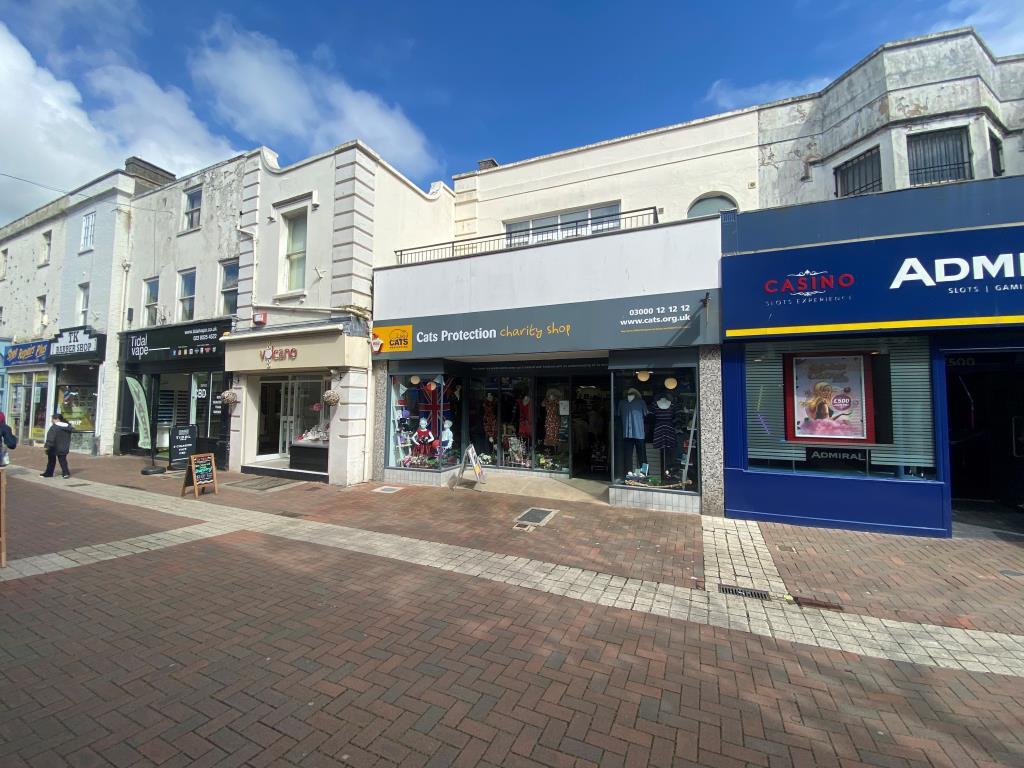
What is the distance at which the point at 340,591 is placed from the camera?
14.9ft

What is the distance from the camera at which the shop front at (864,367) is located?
6.38 m

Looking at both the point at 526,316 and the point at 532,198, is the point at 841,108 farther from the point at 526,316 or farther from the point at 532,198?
the point at 526,316

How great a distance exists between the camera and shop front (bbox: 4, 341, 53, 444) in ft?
57.7

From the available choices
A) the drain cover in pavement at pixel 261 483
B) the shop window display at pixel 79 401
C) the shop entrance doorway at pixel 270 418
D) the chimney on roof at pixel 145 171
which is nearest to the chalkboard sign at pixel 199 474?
the drain cover in pavement at pixel 261 483

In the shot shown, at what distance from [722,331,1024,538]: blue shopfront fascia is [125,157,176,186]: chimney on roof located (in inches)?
824

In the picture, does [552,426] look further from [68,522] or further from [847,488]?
[68,522]

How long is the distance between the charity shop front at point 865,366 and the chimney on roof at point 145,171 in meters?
20.7

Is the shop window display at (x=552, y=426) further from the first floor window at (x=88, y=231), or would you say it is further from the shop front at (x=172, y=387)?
the first floor window at (x=88, y=231)

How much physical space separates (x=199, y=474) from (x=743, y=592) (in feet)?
32.7

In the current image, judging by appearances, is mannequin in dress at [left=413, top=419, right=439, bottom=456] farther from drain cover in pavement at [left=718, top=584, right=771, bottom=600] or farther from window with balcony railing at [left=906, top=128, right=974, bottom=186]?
window with balcony railing at [left=906, top=128, right=974, bottom=186]

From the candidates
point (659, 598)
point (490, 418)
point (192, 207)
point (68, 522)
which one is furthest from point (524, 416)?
point (192, 207)

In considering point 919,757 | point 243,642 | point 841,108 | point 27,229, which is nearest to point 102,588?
point 243,642

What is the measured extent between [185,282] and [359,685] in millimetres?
15760

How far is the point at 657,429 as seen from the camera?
8320 millimetres
